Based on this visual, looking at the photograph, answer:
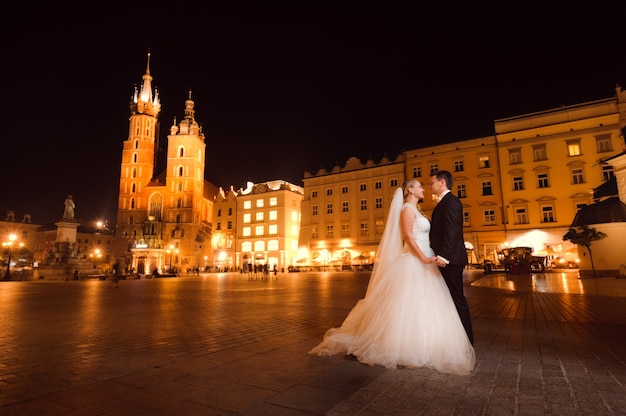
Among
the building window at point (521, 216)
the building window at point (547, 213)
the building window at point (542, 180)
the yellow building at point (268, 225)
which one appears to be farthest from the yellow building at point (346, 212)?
the building window at point (547, 213)

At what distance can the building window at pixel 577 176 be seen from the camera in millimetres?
37062

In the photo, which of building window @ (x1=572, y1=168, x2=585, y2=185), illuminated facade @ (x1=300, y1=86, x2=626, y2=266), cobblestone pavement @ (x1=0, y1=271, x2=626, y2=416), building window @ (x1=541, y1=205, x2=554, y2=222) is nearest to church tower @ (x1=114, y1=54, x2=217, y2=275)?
illuminated facade @ (x1=300, y1=86, x2=626, y2=266)

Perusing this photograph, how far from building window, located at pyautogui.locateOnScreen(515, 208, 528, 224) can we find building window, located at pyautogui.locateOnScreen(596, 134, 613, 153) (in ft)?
30.5

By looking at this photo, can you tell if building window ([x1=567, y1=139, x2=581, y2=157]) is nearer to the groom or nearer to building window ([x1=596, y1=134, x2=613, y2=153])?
building window ([x1=596, y1=134, x2=613, y2=153])

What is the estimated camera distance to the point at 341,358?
4281mm

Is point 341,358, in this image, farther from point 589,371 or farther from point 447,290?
point 589,371

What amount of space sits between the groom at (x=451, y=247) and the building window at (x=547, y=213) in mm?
40470

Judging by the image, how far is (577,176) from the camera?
37.3 m

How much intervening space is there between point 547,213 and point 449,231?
134ft

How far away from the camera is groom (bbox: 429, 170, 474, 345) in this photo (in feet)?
14.6

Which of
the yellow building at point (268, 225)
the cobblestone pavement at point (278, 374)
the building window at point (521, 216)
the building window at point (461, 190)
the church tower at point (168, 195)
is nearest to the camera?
the cobblestone pavement at point (278, 374)

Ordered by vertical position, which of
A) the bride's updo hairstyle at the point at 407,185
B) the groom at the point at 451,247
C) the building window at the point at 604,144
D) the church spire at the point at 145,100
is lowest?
the groom at the point at 451,247

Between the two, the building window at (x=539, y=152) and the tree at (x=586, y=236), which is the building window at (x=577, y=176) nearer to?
the building window at (x=539, y=152)

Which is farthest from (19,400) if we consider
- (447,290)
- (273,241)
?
(273,241)
